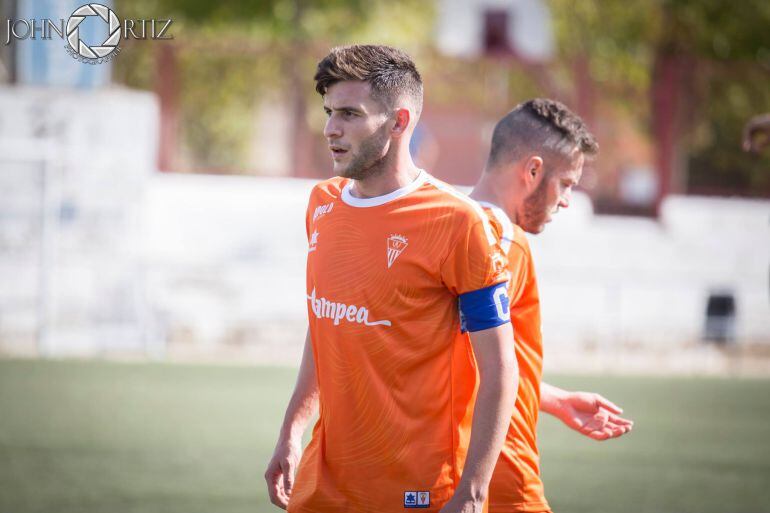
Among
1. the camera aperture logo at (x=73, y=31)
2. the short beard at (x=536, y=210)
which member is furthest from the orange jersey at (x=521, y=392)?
the camera aperture logo at (x=73, y=31)

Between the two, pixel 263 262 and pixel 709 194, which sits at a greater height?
pixel 709 194

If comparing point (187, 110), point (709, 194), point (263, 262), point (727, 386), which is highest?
point (187, 110)

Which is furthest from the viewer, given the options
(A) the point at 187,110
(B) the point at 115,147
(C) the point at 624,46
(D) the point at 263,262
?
(A) the point at 187,110

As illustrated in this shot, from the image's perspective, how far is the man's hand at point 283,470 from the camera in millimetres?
3197

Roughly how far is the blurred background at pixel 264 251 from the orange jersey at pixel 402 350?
15.6 feet

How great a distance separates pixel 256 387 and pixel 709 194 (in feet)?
28.5

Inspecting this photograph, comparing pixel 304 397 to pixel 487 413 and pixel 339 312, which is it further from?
pixel 487 413

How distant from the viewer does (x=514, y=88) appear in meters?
23.0

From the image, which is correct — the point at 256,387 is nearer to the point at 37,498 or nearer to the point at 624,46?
the point at 37,498

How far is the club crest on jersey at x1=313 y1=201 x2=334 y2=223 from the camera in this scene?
309 centimetres

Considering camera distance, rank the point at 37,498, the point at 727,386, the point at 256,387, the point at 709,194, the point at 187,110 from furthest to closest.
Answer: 1. the point at 187,110
2. the point at 709,194
3. the point at 727,386
4. the point at 256,387
5. the point at 37,498

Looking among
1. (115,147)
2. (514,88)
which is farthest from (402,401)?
(514,88)

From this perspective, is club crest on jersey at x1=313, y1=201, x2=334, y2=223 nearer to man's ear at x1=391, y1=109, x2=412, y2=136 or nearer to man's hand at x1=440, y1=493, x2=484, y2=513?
man's ear at x1=391, y1=109, x2=412, y2=136

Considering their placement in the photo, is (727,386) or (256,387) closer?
(256,387)
